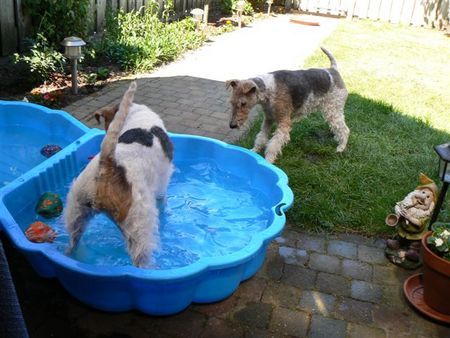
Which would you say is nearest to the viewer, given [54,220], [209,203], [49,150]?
[54,220]

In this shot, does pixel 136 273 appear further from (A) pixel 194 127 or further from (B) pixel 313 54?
(B) pixel 313 54

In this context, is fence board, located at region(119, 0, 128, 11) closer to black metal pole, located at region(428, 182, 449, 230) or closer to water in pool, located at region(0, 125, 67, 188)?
water in pool, located at region(0, 125, 67, 188)

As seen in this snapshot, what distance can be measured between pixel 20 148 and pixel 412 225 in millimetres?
4402

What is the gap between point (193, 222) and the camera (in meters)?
4.32

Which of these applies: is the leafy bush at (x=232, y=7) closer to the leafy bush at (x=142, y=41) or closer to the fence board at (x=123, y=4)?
the leafy bush at (x=142, y=41)

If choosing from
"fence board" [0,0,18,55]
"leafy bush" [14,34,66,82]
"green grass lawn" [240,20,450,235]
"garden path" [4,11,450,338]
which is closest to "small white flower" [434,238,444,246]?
"garden path" [4,11,450,338]

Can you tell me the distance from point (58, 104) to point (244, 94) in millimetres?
3068

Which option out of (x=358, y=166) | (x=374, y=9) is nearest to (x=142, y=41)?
(x=358, y=166)

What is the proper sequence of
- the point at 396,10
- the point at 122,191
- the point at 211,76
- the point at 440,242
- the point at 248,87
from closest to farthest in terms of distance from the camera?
the point at 122,191 < the point at 440,242 < the point at 248,87 < the point at 211,76 < the point at 396,10

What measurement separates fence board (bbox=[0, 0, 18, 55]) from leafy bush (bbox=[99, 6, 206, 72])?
1.62m

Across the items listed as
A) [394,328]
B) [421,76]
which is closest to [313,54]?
[421,76]

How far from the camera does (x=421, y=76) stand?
31.6 feet

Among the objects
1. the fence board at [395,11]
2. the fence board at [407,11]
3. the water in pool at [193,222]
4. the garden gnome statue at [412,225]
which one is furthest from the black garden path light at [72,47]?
the fence board at [407,11]

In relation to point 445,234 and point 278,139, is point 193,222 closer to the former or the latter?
point 278,139
